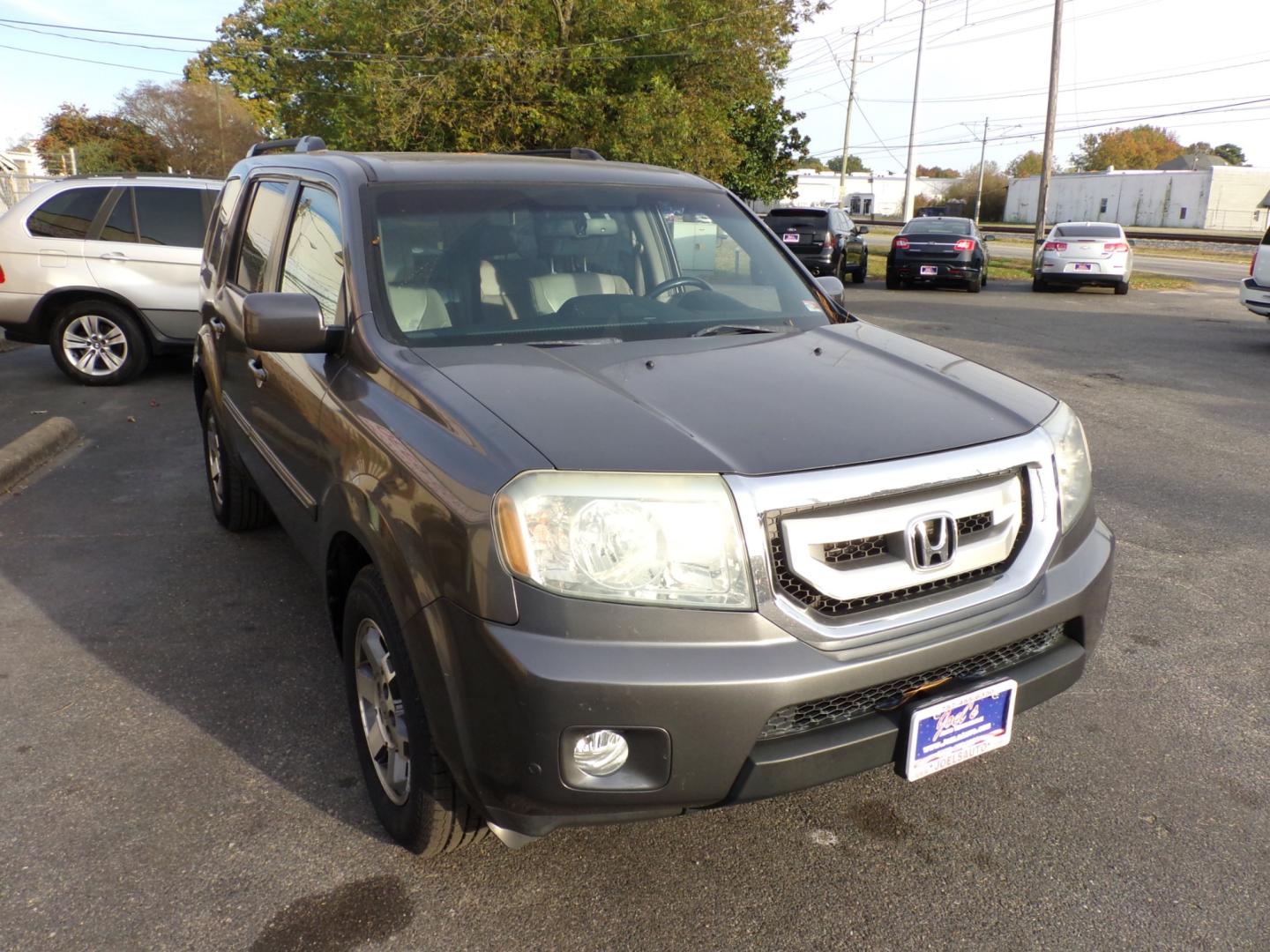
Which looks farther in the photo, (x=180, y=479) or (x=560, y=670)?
(x=180, y=479)

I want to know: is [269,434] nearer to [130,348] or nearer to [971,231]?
[130,348]

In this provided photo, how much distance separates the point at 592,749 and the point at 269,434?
2.11 metres

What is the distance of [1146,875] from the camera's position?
2639 millimetres

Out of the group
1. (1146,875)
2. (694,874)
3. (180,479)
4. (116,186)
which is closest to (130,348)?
(116,186)

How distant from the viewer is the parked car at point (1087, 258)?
1925cm

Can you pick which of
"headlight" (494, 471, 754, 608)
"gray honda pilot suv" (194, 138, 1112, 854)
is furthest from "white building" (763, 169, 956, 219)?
"headlight" (494, 471, 754, 608)

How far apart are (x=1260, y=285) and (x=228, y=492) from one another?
475 inches

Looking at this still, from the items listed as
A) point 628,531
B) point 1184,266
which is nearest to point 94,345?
point 628,531

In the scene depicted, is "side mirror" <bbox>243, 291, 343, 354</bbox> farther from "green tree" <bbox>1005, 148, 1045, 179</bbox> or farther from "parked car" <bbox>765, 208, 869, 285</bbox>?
"green tree" <bbox>1005, 148, 1045, 179</bbox>

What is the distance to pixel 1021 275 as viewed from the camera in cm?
2512

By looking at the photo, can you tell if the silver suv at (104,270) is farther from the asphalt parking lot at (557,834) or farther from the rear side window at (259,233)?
the rear side window at (259,233)

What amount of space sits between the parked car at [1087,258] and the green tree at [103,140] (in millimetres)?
53802

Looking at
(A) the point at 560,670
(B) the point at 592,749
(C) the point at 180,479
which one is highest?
(A) the point at 560,670

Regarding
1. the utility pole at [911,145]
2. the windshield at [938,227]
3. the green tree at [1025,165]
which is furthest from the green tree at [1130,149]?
the windshield at [938,227]
